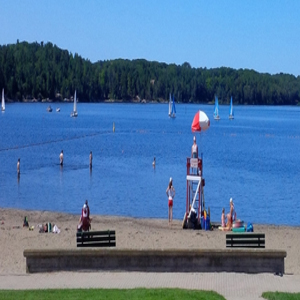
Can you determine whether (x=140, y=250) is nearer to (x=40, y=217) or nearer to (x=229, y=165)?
(x=40, y=217)

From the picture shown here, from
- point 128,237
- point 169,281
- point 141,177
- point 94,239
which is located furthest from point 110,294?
point 141,177

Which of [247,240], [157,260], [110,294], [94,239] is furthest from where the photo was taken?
[247,240]

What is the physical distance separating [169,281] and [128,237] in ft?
28.5

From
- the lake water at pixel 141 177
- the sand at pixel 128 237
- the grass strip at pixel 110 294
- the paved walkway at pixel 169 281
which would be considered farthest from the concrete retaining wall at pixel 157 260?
the lake water at pixel 141 177

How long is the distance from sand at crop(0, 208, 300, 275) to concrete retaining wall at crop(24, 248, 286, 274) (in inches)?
53.5

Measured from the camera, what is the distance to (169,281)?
50.0 ft

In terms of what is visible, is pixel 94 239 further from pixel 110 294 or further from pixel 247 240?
pixel 110 294

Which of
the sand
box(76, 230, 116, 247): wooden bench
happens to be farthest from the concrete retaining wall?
box(76, 230, 116, 247): wooden bench

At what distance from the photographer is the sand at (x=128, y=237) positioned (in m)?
20.4

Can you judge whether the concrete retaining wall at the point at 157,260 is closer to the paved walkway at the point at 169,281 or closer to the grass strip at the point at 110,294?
the paved walkway at the point at 169,281

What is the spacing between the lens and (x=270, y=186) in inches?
1805

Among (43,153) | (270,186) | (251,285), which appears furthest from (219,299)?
(43,153)

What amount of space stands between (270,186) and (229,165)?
15.0 meters

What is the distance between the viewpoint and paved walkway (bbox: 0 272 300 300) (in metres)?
14.3
